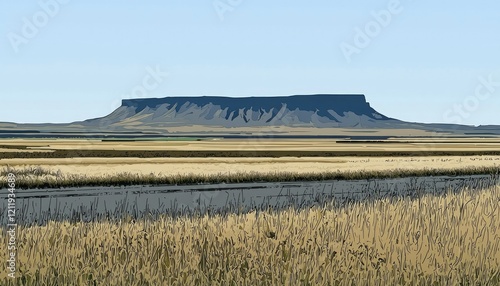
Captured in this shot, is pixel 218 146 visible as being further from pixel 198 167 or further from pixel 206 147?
pixel 198 167

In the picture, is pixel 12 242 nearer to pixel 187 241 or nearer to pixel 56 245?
pixel 56 245

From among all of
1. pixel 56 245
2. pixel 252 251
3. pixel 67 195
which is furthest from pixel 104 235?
pixel 67 195

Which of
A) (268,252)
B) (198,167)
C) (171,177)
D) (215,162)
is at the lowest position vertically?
(215,162)

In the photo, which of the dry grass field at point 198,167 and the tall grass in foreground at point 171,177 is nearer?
the tall grass in foreground at point 171,177

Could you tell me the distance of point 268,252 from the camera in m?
10.0

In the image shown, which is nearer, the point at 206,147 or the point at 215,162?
the point at 215,162

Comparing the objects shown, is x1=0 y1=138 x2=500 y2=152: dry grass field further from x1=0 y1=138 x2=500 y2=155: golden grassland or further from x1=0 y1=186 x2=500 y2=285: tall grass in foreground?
x1=0 y1=186 x2=500 y2=285: tall grass in foreground

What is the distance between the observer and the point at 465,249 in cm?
1030

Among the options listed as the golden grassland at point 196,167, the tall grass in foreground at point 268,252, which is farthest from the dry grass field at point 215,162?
the tall grass in foreground at point 268,252

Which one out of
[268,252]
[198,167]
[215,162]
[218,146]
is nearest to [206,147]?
[218,146]

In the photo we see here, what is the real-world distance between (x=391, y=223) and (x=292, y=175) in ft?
96.3

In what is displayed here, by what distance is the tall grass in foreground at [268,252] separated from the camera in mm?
8648

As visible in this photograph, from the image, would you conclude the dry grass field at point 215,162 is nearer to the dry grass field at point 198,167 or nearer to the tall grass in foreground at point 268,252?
the dry grass field at point 198,167

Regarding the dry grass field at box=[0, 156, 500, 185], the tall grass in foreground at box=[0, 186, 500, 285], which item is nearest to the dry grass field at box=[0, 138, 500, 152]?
the dry grass field at box=[0, 156, 500, 185]
